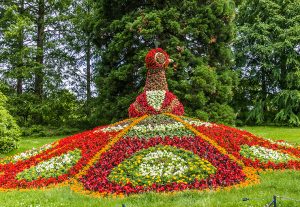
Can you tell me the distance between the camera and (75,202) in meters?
6.03

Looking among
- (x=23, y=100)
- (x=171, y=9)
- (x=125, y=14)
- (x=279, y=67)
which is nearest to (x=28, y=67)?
(x=23, y=100)

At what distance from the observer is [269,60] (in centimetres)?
2216

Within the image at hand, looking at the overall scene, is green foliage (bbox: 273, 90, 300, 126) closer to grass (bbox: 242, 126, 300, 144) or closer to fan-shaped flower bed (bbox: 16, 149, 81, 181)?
grass (bbox: 242, 126, 300, 144)

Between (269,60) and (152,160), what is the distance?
Answer: 1661 centimetres

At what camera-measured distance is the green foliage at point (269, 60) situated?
2123cm

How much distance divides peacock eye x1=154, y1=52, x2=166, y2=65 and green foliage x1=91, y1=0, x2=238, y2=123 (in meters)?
4.09

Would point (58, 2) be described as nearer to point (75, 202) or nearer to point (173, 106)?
point (173, 106)

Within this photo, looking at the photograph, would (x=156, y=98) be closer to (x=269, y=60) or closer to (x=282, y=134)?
(x=282, y=134)

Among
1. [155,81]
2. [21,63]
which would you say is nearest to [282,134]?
[155,81]

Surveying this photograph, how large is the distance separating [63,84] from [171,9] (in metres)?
9.37

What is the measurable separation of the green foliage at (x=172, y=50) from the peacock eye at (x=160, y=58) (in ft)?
13.4

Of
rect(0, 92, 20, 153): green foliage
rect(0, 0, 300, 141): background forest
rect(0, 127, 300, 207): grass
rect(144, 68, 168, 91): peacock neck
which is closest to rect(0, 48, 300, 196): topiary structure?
rect(0, 127, 300, 207): grass

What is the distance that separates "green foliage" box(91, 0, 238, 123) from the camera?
16.6 m

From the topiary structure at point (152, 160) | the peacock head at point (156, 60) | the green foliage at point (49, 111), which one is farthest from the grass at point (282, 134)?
the green foliage at point (49, 111)
